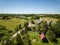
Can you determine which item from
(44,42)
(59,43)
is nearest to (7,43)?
(44,42)

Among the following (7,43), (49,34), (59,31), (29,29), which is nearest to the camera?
(7,43)

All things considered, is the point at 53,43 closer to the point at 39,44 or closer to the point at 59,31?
the point at 39,44

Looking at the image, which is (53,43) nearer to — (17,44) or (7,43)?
(17,44)

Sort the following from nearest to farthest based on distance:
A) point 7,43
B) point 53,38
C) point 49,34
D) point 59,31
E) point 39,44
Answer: point 7,43, point 39,44, point 53,38, point 49,34, point 59,31

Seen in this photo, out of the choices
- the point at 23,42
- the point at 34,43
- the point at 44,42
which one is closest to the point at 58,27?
the point at 44,42

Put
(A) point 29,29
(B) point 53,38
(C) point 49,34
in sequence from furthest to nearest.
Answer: (A) point 29,29 < (C) point 49,34 < (B) point 53,38

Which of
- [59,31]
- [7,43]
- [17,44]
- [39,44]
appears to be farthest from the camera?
[59,31]

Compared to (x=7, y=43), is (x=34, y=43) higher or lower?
lower

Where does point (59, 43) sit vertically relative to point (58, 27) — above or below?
below

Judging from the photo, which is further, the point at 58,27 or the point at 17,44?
the point at 58,27
